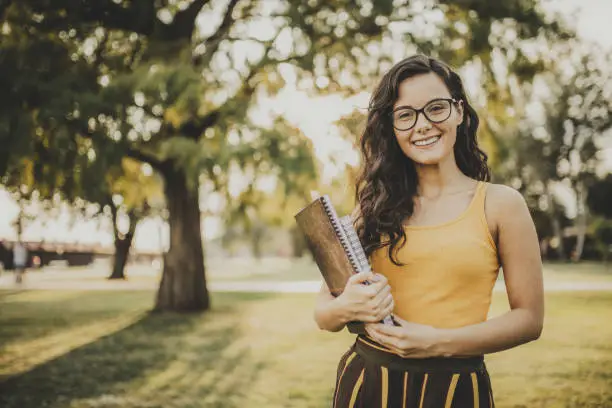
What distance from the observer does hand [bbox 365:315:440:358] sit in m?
1.46

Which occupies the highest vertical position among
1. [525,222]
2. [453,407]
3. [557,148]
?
[557,148]

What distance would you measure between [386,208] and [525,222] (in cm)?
42

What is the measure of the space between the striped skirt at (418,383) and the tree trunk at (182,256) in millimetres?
11582

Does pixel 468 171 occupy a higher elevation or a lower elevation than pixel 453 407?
higher

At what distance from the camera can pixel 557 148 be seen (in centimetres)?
4197

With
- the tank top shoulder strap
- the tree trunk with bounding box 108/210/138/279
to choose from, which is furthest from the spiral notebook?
the tree trunk with bounding box 108/210/138/279

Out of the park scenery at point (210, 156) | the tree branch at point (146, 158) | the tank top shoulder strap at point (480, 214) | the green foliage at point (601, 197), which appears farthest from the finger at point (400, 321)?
the green foliage at point (601, 197)

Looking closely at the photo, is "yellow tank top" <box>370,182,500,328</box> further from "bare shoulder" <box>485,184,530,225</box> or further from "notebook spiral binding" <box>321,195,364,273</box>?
"notebook spiral binding" <box>321,195,364,273</box>

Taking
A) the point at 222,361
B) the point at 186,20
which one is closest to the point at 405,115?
the point at 222,361

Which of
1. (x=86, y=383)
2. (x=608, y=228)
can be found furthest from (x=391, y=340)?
(x=608, y=228)

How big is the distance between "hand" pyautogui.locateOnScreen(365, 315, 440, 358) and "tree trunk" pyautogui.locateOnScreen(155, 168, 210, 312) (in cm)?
1173

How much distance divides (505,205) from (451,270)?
9.6 inches

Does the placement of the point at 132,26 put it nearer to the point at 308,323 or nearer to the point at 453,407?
the point at 308,323

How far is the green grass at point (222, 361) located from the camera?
5.49 metres
